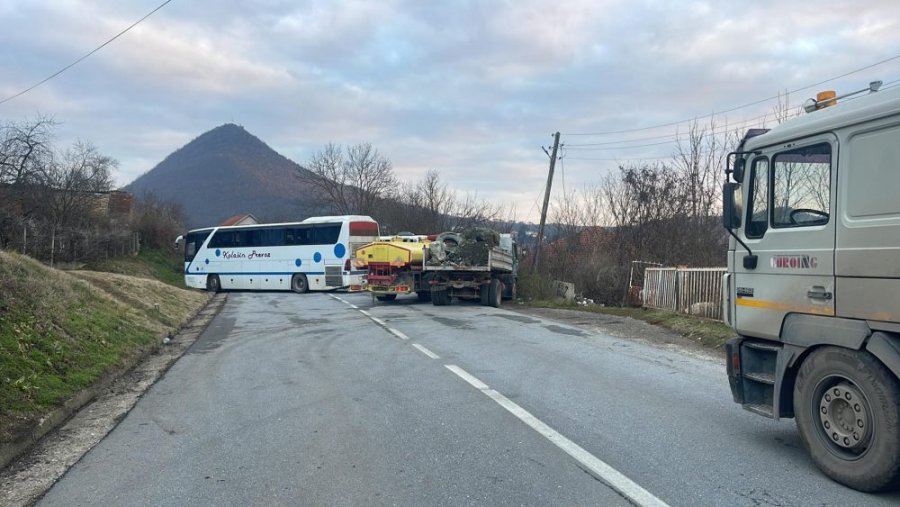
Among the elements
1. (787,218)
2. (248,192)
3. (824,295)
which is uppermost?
(248,192)

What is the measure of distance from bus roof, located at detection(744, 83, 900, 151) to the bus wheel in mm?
29553

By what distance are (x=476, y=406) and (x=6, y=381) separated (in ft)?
16.3

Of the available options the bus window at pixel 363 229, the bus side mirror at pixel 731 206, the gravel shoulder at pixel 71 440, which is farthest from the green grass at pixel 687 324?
the bus window at pixel 363 229

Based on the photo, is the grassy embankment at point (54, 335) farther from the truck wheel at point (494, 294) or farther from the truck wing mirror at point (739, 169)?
the truck wheel at point (494, 294)

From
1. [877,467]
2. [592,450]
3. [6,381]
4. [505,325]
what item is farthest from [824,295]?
[505,325]

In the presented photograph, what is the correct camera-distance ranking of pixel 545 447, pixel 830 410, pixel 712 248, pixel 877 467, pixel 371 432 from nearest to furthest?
pixel 877 467 < pixel 830 410 < pixel 545 447 < pixel 371 432 < pixel 712 248

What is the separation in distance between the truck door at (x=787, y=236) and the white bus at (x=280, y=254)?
2528 cm

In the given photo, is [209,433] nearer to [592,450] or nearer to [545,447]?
[545,447]

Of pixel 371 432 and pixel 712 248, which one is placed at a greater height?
pixel 712 248

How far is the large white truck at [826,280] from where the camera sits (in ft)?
14.3

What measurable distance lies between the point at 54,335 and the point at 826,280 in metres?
9.42

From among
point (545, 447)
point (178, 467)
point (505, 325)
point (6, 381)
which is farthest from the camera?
point (505, 325)

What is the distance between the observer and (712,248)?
24.8 meters

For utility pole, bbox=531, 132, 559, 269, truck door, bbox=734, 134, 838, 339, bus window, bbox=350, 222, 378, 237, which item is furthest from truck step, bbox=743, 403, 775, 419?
bus window, bbox=350, 222, 378, 237
